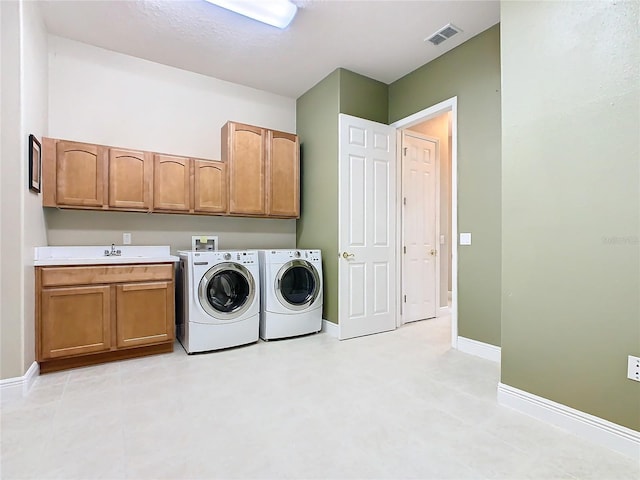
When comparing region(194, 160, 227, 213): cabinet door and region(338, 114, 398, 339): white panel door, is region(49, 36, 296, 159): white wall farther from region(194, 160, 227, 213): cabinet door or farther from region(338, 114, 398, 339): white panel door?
region(338, 114, 398, 339): white panel door

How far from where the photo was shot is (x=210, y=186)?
11.2 feet

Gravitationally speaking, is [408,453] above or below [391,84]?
below

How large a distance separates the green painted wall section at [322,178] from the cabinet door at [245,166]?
0.62m

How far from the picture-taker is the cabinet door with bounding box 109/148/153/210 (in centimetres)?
297

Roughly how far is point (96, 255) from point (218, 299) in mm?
1255

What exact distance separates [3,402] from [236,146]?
9.06 feet

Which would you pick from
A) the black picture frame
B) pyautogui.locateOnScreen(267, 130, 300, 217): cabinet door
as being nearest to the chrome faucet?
the black picture frame

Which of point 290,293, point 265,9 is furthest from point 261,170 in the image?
point 265,9

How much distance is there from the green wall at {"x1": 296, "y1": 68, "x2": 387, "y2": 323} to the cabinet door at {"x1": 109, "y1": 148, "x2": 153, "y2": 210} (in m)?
1.77

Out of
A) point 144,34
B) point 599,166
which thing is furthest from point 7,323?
point 599,166

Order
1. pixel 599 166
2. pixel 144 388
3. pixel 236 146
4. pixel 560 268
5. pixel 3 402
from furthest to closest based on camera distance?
pixel 236 146 → pixel 144 388 → pixel 3 402 → pixel 560 268 → pixel 599 166

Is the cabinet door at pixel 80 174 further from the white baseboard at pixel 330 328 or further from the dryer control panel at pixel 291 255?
the white baseboard at pixel 330 328

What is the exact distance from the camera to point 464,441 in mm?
1627

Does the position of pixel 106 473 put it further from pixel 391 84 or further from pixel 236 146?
pixel 391 84
